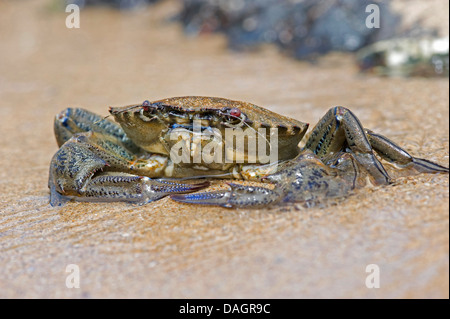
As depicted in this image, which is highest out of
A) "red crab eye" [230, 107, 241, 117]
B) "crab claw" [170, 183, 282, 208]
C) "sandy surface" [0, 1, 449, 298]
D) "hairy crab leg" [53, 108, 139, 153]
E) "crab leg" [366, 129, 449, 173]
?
"red crab eye" [230, 107, 241, 117]

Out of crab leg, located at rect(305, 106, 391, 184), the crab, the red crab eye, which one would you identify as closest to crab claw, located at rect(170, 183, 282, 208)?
the crab

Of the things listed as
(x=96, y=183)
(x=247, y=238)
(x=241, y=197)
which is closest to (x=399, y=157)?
(x=241, y=197)

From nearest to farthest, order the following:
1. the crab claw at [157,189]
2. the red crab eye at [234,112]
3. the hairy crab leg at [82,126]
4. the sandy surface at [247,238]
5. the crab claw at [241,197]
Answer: the sandy surface at [247,238] < the crab claw at [241,197] < the red crab eye at [234,112] < the crab claw at [157,189] < the hairy crab leg at [82,126]

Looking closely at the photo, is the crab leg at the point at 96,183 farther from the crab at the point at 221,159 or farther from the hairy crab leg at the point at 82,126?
the hairy crab leg at the point at 82,126

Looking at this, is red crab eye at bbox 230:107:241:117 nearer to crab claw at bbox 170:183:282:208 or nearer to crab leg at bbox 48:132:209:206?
crab claw at bbox 170:183:282:208

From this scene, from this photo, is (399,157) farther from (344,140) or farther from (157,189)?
(157,189)

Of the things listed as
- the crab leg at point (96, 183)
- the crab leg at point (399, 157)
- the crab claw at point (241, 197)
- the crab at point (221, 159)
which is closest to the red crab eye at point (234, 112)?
the crab at point (221, 159)

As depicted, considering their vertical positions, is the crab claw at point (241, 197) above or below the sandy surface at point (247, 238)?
above

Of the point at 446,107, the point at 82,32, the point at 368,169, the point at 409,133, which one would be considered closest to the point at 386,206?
the point at 368,169
